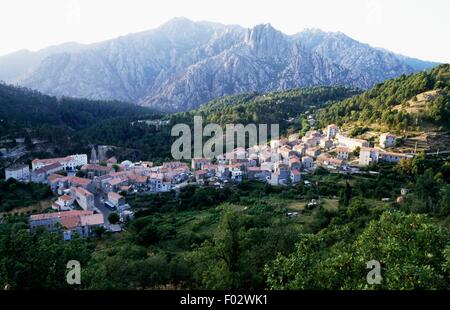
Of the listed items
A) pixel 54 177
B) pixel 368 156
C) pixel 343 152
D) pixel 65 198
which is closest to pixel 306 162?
pixel 343 152

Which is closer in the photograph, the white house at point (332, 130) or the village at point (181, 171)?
the village at point (181, 171)

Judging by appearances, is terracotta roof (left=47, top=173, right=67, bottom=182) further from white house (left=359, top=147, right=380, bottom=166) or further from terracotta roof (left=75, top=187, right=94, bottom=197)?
white house (left=359, top=147, right=380, bottom=166)

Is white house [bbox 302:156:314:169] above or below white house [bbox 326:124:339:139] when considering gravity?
below

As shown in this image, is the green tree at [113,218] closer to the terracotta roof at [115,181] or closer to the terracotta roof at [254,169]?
the terracotta roof at [115,181]

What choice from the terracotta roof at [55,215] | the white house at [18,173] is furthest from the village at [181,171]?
the terracotta roof at [55,215]

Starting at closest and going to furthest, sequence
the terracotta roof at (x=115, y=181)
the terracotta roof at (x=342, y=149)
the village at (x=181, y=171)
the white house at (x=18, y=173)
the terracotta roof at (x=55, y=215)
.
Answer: the terracotta roof at (x=55, y=215)
the village at (x=181, y=171)
the terracotta roof at (x=115, y=181)
the white house at (x=18, y=173)
the terracotta roof at (x=342, y=149)

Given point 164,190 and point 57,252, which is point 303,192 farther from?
point 57,252

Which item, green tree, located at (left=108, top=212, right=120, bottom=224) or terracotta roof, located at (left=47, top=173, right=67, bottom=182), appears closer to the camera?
green tree, located at (left=108, top=212, right=120, bottom=224)

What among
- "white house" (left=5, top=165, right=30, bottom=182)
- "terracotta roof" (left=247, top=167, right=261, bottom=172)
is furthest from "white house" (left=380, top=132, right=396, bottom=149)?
"white house" (left=5, top=165, right=30, bottom=182)

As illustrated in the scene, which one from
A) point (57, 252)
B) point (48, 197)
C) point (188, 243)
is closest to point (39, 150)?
point (48, 197)
